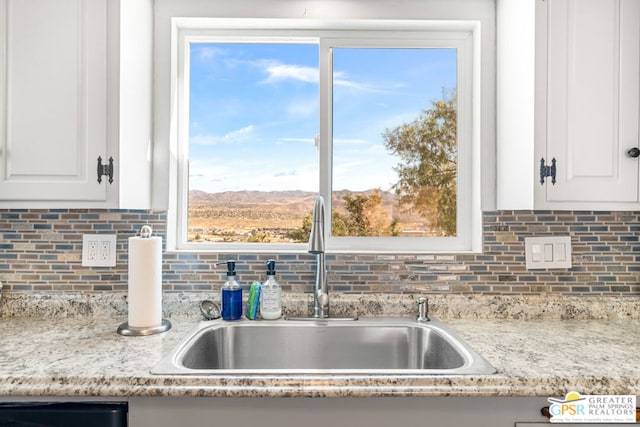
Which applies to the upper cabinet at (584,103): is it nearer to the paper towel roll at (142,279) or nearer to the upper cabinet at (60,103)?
the paper towel roll at (142,279)

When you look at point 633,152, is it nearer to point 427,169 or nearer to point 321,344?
point 427,169

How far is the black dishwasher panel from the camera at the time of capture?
937 mm

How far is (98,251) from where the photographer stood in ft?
5.17

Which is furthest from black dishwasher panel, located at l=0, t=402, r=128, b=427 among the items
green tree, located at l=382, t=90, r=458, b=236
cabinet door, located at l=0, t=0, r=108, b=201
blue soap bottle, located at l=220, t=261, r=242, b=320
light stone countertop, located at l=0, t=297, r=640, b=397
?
green tree, located at l=382, t=90, r=458, b=236

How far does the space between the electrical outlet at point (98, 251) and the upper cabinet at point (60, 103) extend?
0.97 ft

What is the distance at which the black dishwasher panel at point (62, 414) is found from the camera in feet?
3.07

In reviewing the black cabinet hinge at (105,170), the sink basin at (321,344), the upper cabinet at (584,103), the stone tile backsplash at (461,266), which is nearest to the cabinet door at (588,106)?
the upper cabinet at (584,103)

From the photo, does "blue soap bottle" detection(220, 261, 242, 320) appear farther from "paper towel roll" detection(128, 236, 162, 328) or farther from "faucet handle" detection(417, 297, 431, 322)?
"faucet handle" detection(417, 297, 431, 322)

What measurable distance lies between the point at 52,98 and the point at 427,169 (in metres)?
1.39

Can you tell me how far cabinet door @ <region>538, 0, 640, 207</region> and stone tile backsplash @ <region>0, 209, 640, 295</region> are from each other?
0.28 metres

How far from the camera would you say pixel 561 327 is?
1.41m

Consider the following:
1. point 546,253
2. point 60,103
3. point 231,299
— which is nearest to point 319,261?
point 231,299

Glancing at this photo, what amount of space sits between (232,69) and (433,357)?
1386 mm

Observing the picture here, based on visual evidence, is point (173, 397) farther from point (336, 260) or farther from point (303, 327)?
point (336, 260)
